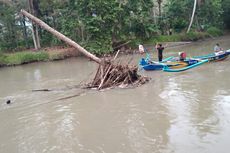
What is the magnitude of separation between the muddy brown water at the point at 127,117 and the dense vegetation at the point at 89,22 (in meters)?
10.9

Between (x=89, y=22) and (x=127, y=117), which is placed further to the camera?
(x=89, y=22)

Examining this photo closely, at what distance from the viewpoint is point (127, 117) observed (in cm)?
994

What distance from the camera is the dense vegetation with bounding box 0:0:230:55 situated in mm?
26234

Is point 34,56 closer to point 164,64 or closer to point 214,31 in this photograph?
point 164,64

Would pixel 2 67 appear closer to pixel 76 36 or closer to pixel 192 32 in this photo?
pixel 76 36

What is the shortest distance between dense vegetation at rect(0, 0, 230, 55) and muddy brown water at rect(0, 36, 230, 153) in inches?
429

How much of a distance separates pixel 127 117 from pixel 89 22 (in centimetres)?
1694

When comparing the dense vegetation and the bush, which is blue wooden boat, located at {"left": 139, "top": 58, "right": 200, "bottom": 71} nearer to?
the dense vegetation

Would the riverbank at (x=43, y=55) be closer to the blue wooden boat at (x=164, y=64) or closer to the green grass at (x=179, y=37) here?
the green grass at (x=179, y=37)

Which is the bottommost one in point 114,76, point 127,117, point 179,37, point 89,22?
point 127,117

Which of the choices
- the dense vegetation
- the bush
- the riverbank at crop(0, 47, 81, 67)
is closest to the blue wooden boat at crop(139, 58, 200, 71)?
the dense vegetation

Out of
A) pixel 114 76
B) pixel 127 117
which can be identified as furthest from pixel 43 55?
pixel 127 117

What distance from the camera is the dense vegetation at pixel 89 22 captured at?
1033 inches

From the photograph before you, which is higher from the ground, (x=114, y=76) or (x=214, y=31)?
(x=214, y=31)
